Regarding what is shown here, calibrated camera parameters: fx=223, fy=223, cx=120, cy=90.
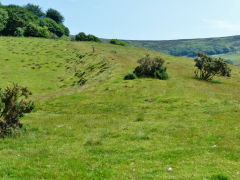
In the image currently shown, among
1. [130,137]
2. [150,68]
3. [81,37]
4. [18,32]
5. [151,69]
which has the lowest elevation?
[130,137]

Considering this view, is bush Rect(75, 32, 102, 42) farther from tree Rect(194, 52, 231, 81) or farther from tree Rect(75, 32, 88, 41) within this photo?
tree Rect(194, 52, 231, 81)

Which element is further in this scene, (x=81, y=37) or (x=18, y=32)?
(x=81, y=37)

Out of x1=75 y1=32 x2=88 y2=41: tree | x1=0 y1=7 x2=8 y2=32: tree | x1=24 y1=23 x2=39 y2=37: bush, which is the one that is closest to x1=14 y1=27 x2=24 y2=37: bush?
x1=24 y1=23 x2=39 y2=37: bush

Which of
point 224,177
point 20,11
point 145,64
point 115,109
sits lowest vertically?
point 115,109

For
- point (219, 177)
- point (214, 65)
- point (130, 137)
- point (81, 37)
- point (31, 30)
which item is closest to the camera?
point (219, 177)

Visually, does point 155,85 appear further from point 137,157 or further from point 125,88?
point 137,157

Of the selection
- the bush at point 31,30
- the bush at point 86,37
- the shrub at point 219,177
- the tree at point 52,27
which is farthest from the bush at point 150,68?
the tree at point 52,27

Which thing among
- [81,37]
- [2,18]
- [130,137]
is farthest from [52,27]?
[130,137]

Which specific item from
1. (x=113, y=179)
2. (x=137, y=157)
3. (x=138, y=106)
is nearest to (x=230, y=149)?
(x=137, y=157)

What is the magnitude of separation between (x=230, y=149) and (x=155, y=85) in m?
25.9

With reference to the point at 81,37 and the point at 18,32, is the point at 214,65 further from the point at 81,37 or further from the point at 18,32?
the point at 81,37

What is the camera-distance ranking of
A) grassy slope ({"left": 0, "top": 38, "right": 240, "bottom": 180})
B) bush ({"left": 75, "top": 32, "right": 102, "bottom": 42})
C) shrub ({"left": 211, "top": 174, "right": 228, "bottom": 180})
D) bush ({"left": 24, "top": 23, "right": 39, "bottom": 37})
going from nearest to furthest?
shrub ({"left": 211, "top": 174, "right": 228, "bottom": 180})
grassy slope ({"left": 0, "top": 38, "right": 240, "bottom": 180})
bush ({"left": 24, "top": 23, "right": 39, "bottom": 37})
bush ({"left": 75, "top": 32, "right": 102, "bottom": 42})

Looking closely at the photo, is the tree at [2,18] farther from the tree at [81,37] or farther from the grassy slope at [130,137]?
the grassy slope at [130,137]

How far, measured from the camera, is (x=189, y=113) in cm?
2317
